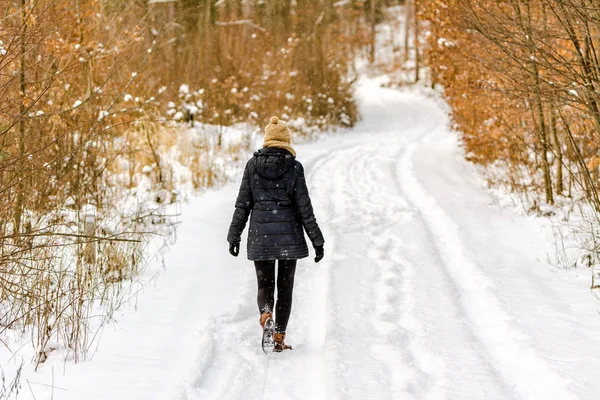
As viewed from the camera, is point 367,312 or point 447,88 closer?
point 367,312

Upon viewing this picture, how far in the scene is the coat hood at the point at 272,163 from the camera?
4520 millimetres

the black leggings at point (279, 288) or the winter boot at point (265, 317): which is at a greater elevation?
the black leggings at point (279, 288)

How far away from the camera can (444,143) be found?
20672 mm

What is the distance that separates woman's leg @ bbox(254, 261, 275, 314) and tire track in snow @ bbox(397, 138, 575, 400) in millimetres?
1896

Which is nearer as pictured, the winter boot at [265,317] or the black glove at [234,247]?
the winter boot at [265,317]

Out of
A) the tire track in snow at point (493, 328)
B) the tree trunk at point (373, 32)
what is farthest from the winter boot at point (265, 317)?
the tree trunk at point (373, 32)

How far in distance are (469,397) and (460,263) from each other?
3.38 m

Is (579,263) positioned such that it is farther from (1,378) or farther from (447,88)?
(447,88)

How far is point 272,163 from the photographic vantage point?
178 inches

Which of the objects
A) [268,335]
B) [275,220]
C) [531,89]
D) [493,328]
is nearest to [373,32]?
[531,89]

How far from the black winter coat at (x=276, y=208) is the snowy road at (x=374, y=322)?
2.83 ft

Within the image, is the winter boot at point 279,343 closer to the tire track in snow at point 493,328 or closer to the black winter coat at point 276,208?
the black winter coat at point 276,208

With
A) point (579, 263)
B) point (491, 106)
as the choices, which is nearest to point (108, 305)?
point (579, 263)

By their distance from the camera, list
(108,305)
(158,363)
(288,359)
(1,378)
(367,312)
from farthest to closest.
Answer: (367,312) < (108,305) < (288,359) < (158,363) < (1,378)
